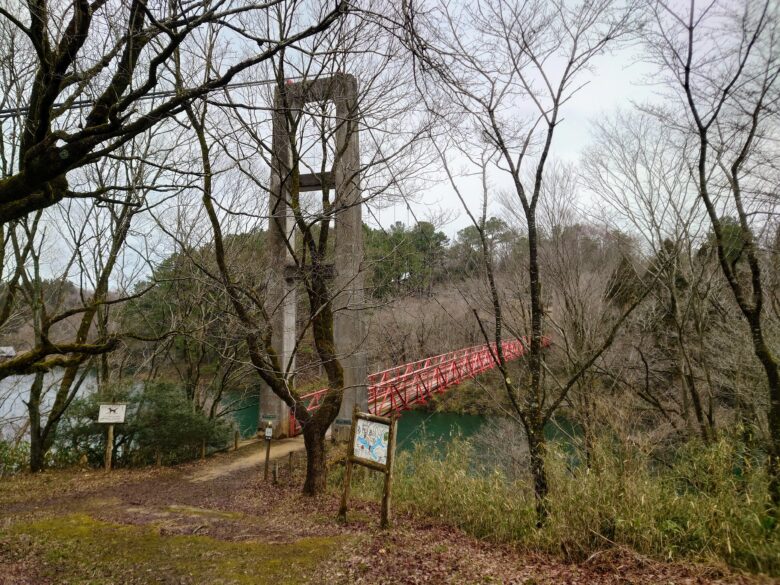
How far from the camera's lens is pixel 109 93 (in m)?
2.44

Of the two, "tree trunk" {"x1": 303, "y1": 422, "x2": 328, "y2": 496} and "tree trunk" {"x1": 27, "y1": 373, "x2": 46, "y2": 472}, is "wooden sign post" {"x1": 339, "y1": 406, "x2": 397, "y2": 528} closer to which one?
"tree trunk" {"x1": 303, "y1": 422, "x2": 328, "y2": 496}

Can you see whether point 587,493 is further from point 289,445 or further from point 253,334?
point 289,445

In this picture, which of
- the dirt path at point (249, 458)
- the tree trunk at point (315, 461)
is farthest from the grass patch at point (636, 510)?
the dirt path at point (249, 458)

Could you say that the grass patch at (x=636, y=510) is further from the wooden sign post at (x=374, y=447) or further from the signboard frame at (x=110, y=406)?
the signboard frame at (x=110, y=406)

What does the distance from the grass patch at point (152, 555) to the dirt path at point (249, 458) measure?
3.33 metres

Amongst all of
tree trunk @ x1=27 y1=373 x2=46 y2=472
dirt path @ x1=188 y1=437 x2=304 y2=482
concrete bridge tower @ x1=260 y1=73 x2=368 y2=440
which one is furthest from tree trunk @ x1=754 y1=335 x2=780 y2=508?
tree trunk @ x1=27 y1=373 x2=46 y2=472

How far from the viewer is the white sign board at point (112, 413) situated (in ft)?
23.1

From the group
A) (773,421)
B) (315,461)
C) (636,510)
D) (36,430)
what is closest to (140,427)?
(36,430)

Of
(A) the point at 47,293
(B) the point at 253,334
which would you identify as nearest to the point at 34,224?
(A) the point at 47,293

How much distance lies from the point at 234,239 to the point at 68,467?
15.2 ft

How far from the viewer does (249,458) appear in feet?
28.0

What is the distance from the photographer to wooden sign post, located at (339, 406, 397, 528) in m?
4.02

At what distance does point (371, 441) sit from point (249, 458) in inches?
205

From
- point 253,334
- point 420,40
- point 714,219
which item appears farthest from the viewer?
point 253,334
